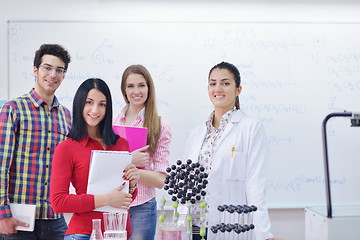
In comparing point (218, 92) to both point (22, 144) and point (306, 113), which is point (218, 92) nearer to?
point (22, 144)

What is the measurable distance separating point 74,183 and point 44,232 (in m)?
0.58

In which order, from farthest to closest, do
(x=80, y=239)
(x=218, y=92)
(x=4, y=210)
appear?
(x=218, y=92), (x=4, y=210), (x=80, y=239)

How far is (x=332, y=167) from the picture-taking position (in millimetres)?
3172

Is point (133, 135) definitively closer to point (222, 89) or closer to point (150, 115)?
point (150, 115)

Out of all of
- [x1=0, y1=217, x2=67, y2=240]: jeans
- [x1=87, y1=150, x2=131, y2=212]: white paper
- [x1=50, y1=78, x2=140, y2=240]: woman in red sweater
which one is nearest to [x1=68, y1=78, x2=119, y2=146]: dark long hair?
[x1=50, y1=78, x2=140, y2=240]: woman in red sweater

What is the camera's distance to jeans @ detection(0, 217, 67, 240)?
2004 mm

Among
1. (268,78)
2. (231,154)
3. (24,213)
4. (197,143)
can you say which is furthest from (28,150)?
(268,78)

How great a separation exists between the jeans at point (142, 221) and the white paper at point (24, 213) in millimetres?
494

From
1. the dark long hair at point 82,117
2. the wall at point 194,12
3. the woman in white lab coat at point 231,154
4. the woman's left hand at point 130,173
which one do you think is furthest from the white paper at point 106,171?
the wall at point 194,12

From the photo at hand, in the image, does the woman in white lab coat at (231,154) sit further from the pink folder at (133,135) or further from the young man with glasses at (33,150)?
the young man with glasses at (33,150)

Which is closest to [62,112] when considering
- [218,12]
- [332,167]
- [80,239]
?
[80,239]

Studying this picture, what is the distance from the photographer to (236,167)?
1.96 metres

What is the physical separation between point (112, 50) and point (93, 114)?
156 cm

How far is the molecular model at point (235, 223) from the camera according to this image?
5.04 feet
